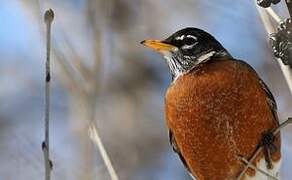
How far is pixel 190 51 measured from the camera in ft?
12.4

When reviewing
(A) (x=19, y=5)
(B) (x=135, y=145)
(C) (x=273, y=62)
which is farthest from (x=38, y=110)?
(C) (x=273, y=62)

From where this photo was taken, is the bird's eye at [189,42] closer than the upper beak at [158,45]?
No

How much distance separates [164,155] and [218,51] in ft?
6.01

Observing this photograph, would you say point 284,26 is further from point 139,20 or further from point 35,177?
point 139,20

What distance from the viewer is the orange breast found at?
3316mm

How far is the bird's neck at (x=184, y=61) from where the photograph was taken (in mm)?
3707

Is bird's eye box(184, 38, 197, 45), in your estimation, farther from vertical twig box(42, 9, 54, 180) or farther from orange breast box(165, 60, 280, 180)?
vertical twig box(42, 9, 54, 180)

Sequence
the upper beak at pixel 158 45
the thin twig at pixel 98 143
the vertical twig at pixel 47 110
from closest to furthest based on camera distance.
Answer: the vertical twig at pixel 47 110 < the thin twig at pixel 98 143 < the upper beak at pixel 158 45

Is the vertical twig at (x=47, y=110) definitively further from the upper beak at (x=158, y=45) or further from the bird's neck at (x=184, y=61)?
the bird's neck at (x=184, y=61)

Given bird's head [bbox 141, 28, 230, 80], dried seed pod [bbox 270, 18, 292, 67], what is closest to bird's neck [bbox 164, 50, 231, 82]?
bird's head [bbox 141, 28, 230, 80]

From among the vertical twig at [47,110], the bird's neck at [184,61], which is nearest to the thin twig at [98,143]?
the vertical twig at [47,110]

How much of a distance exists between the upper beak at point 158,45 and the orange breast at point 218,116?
0.57 ft

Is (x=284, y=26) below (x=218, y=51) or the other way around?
the other way around

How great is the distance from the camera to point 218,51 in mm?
3773
